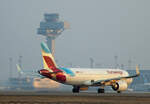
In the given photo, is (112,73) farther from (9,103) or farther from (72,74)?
(9,103)

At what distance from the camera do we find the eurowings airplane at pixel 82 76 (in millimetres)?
80750

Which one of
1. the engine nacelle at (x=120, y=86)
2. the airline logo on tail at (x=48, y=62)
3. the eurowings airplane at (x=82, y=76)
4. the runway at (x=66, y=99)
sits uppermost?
the airline logo on tail at (x=48, y=62)

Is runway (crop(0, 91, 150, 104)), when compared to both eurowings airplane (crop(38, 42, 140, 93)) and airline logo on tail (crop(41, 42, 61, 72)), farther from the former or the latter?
airline logo on tail (crop(41, 42, 61, 72))

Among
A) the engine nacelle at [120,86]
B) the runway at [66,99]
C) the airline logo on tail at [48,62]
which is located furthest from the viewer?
the engine nacelle at [120,86]

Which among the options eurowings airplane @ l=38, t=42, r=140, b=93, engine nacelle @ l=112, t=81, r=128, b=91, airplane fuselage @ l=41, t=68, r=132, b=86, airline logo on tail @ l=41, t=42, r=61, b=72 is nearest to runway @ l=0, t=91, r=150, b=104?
eurowings airplane @ l=38, t=42, r=140, b=93

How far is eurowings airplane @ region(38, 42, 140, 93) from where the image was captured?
80750 mm

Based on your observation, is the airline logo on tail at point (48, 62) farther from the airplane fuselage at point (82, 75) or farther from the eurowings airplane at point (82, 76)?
the airplane fuselage at point (82, 75)

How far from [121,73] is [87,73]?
970 cm

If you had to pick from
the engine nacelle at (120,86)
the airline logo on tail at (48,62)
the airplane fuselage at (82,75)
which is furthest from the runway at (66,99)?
the engine nacelle at (120,86)

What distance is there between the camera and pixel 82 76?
276 ft

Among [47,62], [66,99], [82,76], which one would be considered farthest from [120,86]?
[66,99]

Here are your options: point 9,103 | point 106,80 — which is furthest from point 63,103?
point 106,80

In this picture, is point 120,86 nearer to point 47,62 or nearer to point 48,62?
point 48,62

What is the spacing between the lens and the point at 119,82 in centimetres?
8569
